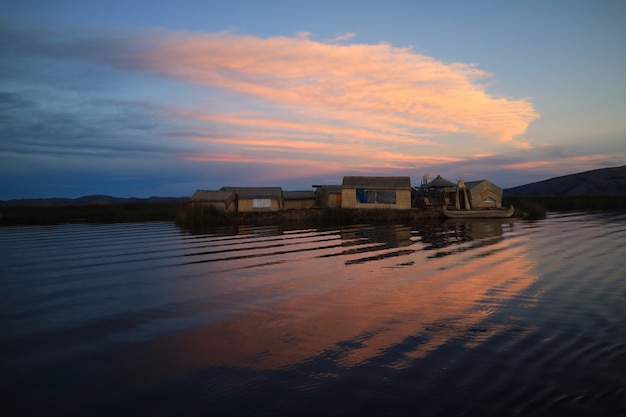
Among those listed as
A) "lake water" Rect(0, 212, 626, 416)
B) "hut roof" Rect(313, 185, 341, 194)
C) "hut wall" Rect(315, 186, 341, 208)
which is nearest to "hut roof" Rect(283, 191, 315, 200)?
"hut roof" Rect(313, 185, 341, 194)

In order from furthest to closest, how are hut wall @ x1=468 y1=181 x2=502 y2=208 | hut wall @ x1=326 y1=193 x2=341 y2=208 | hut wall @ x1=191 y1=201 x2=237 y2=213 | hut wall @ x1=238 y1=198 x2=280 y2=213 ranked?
hut wall @ x1=326 y1=193 x2=341 y2=208, hut wall @ x1=238 y1=198 x2=280 y2=213, hut wall @ x1=468 y1=181 x2=502 y2=208, hut wall @ x1=191 y1=201 x2=237 y2=213

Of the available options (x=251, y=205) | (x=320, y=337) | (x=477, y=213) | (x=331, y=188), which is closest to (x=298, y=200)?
(x=331, y=188)

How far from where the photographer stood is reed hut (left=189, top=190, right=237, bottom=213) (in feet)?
148

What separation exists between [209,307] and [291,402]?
577cm

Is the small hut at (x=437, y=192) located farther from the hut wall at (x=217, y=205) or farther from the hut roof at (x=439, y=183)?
the hut wall at (x=217, y=205)

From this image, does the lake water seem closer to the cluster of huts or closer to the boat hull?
the boat hull

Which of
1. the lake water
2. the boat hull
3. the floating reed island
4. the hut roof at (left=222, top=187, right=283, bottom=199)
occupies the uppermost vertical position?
the hut roof at (left=222, top=187, right=283, bottom=199)

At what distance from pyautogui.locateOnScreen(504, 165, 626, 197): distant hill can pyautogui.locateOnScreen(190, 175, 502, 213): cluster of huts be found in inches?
3675

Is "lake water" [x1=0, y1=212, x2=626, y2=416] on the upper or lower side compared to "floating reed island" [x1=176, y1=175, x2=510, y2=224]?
lower

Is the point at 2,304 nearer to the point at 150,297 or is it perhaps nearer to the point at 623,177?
the point at 150,297

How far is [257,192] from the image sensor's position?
48.0 m

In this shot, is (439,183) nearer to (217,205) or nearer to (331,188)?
(331,188)

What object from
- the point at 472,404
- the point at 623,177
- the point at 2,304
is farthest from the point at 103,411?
the point at 623,177

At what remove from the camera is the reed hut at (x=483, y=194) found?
46.7 metres
